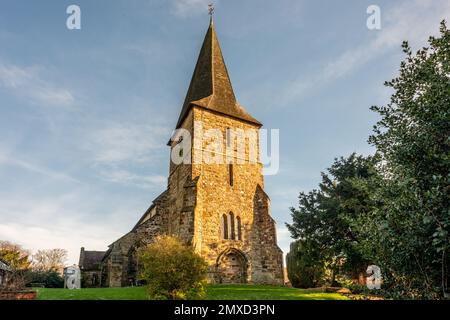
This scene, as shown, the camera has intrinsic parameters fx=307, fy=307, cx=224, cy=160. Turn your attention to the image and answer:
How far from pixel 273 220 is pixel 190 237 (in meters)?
6.92

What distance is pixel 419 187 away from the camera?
5453 millimetres

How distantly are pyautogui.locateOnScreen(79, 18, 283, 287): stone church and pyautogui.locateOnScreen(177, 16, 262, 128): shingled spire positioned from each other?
0.10 metres

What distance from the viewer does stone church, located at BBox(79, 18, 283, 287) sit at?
20453 millimetres

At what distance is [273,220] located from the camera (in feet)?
74.4

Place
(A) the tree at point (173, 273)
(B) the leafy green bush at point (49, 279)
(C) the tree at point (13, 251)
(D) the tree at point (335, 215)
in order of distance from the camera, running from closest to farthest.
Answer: (A) the tree at point (173, 273), (D) the tree at point (335, 215), (B) the leafy green bush at point (49, 279), (C) the tree at point (13, 251)

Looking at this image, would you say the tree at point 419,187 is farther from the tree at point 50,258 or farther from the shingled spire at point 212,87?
the tree at point 50,258

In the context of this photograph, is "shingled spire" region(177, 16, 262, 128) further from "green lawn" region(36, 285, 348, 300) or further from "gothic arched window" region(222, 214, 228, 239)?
"green lawn" region(36, 285, 348, 300)

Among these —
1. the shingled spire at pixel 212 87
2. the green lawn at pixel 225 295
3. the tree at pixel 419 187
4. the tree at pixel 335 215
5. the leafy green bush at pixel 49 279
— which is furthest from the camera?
the leafy green bush at pixel 49 279

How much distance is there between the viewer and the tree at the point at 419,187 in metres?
5.07

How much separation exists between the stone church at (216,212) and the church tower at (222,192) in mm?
62

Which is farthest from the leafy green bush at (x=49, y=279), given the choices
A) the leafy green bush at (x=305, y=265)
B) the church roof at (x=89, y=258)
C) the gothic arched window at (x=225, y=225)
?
the leafy green bush at (x=305, y=265)

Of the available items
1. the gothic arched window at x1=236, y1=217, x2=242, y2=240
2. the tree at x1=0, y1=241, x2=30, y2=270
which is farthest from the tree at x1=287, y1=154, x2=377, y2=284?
the tree at x1=0, y1=241, x2=30, y2=270
